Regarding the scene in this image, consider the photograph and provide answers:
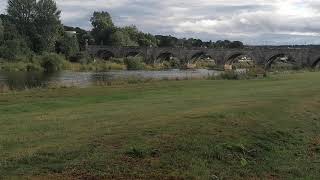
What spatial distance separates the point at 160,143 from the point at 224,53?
139 metres

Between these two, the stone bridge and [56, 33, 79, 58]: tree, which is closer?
the stone bridge

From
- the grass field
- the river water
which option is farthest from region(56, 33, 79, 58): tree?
the grass field

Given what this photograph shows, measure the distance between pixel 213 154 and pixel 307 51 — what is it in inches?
4873

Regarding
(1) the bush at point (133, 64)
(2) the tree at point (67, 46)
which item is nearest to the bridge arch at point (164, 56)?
(2) the tree at point (67, 46)

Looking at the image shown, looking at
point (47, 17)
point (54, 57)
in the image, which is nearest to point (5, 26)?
point (47, 17)

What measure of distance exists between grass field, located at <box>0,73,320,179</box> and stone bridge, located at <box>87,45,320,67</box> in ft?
371

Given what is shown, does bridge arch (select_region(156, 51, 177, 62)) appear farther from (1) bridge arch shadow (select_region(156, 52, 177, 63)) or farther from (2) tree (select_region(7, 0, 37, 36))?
(2) tree (select_region(7, 0, 37, 36))

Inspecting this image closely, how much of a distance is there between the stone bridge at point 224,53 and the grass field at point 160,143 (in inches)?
4451

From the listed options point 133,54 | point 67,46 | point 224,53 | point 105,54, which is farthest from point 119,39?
point 224,53

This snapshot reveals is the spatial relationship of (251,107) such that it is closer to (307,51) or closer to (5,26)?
(307,51)

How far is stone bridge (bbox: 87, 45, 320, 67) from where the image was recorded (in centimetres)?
13461

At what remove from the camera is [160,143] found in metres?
15.9

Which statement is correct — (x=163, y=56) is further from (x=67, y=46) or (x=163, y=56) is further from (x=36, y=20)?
(x=36, y=20)

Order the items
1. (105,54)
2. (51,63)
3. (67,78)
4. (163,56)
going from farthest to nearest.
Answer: (105,54) → (163,56) → (51,63) → (67,78)
